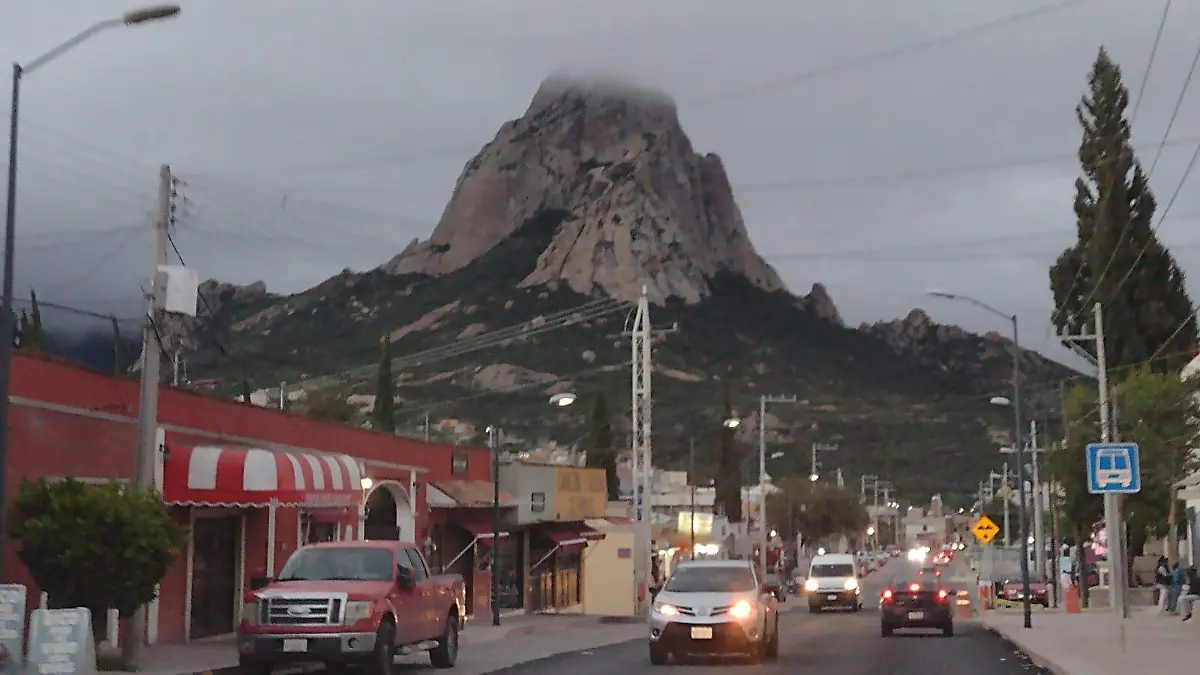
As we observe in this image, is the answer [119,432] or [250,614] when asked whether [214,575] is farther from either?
[250,614]

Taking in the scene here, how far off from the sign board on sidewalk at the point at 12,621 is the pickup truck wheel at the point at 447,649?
7.13m

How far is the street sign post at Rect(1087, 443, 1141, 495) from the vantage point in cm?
2333

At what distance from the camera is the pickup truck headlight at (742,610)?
2200 cm

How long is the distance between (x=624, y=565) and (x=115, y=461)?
33.4 meters

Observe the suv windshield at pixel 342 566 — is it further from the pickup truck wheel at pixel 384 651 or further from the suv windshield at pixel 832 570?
the suv windshield at pixel 832 570

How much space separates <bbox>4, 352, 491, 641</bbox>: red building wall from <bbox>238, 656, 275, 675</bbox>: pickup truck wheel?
398cm

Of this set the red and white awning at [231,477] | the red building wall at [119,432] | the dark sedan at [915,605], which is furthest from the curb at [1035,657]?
the red building wall at [119,432]

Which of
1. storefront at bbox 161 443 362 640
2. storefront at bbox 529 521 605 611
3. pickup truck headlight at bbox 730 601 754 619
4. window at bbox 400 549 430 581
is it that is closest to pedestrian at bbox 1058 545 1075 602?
storefront at bbox 529 521 605 611

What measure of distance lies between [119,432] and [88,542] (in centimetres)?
484

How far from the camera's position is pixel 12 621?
16.0m

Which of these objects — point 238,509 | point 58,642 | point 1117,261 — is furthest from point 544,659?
point 1117,261

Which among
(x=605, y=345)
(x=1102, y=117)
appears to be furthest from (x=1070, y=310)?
(x=605, y=345)

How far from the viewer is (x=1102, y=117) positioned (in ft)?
196

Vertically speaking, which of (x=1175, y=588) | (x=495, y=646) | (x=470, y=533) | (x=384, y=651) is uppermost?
(x=470, y=533)
